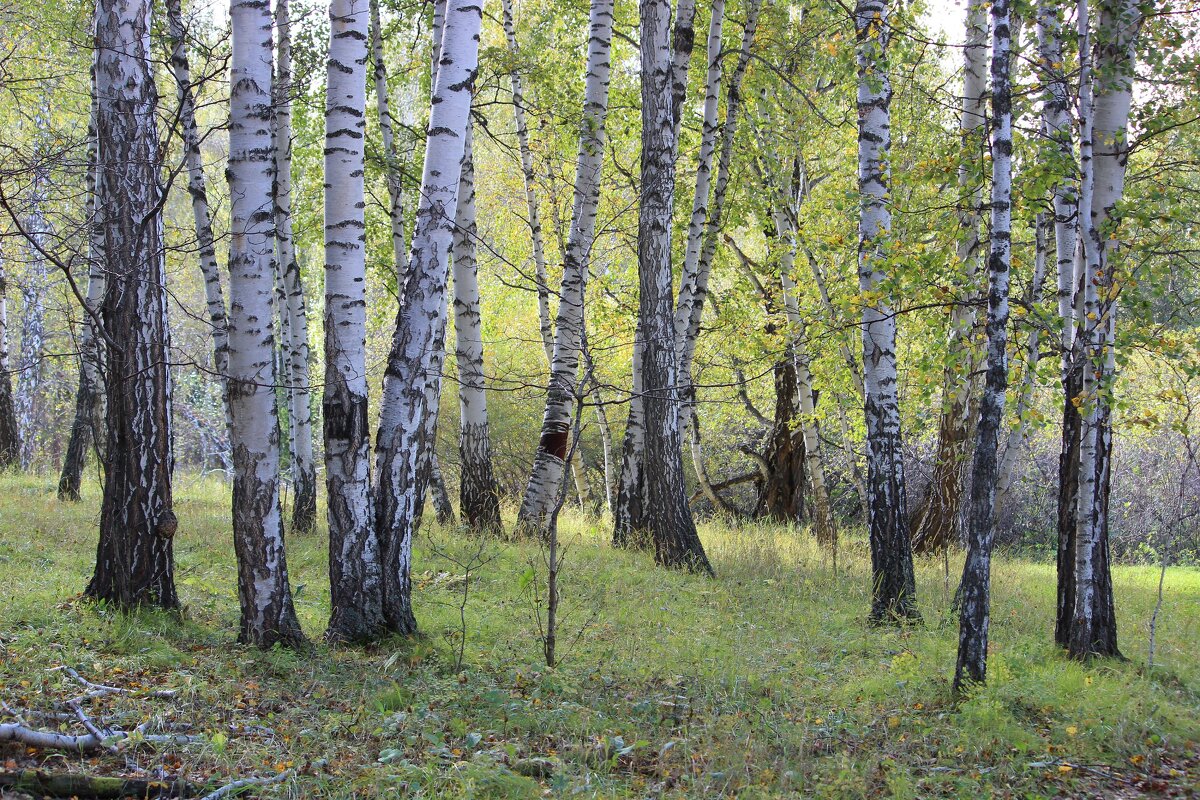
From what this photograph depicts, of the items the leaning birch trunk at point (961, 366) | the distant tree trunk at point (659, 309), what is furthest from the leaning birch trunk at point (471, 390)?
the leaning birch trunk at point (961, 366)

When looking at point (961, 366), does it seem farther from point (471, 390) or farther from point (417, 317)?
point (471, 390)

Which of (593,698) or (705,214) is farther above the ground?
(705,214)

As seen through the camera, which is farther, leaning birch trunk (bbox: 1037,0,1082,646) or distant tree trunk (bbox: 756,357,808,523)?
distant tree trunk (bbox: 756,357,808,523)

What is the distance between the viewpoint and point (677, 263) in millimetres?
15242

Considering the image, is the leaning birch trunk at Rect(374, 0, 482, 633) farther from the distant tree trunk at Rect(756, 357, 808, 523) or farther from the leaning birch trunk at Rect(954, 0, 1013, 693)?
the distant tree trunk at Rect(756, 357, 808, 523)

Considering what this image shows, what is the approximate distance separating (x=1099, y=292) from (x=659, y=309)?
4.58 m

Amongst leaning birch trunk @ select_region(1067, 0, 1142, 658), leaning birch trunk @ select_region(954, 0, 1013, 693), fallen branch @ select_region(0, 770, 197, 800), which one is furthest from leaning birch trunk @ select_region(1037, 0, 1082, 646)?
fallen branch @ select_region(0, 770, 197, 800)

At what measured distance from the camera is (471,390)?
429 inches

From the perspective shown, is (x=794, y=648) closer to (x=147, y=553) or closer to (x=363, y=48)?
(x=147, y=553)

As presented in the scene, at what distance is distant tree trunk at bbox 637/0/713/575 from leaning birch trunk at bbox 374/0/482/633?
12.7ft

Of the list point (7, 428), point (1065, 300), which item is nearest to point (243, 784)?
point (1065, 300)

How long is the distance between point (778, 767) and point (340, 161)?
181 inches

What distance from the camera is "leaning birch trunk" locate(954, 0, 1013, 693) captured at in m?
5.62

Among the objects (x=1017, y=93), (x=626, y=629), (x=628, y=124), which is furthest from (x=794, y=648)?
(x=628, y=124)
